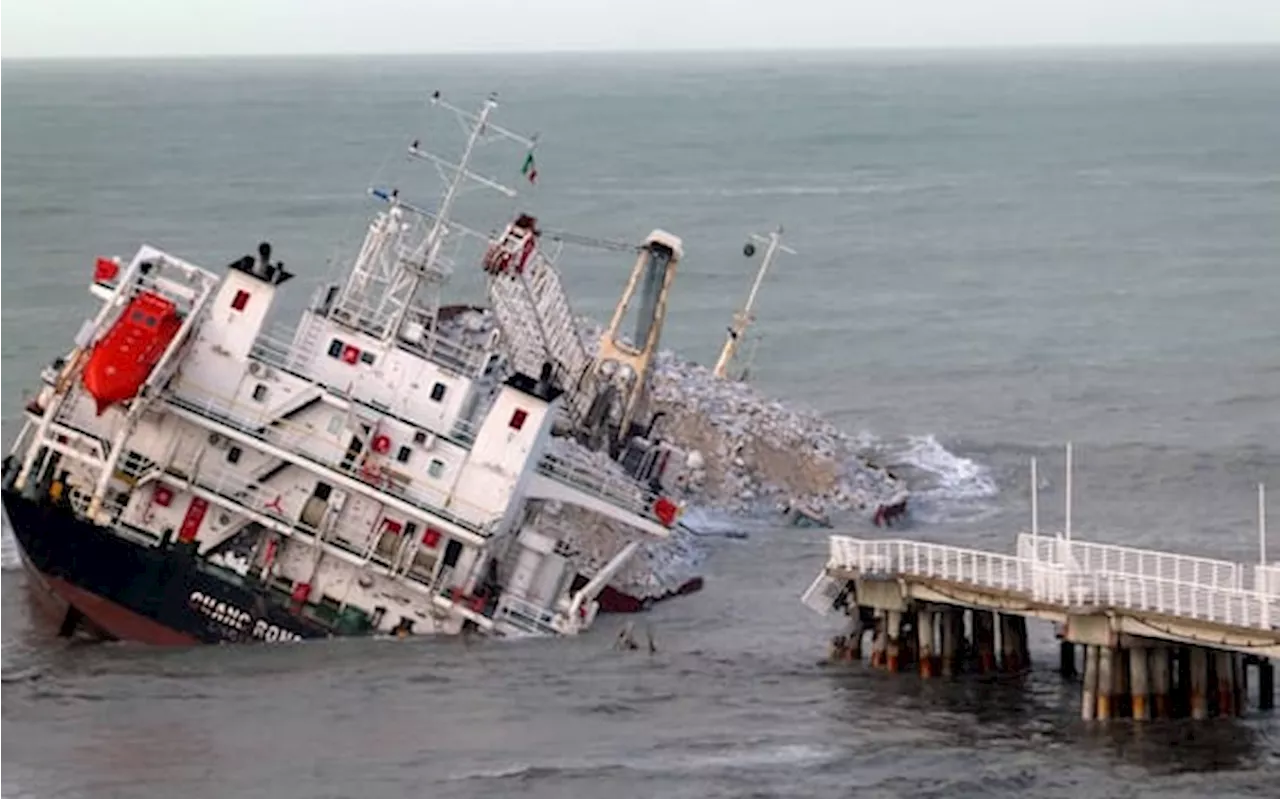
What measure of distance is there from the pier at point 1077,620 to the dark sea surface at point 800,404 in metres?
0.64

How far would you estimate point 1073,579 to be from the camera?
4088cm

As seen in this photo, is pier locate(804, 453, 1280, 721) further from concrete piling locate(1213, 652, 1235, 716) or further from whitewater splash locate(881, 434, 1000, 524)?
whitewater splash locate(881, 434, 1000, 524)

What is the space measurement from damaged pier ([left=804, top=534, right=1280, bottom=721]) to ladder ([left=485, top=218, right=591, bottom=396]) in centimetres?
1127

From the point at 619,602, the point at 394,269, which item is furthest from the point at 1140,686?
the point at 394,269

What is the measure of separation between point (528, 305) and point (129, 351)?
37.2 feet

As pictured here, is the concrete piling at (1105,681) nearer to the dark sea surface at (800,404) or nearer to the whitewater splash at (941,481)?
the dark sea surface at (800,404)

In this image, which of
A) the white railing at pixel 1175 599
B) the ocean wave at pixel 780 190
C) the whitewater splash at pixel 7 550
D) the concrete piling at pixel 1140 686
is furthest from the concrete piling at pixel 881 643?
the ocean wave at pixel 780 190

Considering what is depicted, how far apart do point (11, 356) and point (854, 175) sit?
93.3m

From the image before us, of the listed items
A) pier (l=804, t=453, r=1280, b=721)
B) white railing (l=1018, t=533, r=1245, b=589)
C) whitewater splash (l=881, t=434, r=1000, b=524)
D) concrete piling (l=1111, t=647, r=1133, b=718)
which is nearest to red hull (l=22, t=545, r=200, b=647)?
pier (l=804, t=453, r=1280, b=721)

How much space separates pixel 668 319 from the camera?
96000 millimetres

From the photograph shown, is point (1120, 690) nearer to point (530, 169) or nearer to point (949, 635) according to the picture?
point (949, 635)

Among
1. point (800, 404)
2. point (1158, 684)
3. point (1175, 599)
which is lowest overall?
point (1158, 684)

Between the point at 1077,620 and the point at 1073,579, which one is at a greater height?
the point at 1073,579

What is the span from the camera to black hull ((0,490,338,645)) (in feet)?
Result: 152
